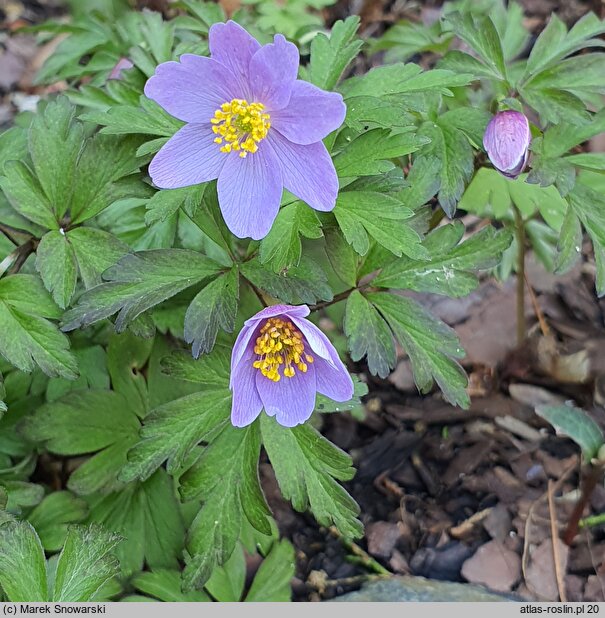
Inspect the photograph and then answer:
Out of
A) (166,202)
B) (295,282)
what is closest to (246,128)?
(166,202)

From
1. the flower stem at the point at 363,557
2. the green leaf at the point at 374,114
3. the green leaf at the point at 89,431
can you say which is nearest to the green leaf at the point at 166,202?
the green leaf at the point at 374,114

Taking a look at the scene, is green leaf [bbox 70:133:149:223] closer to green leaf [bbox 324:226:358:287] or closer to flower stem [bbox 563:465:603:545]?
green leaf [bbox 324:226:358:287]

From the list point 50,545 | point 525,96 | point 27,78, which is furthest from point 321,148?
point 27,78

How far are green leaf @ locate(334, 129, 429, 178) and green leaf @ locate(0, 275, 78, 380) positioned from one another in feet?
2.55

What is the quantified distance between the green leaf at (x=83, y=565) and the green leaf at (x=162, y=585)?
Answer: 0.98 feet

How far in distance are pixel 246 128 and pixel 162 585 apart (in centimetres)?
128

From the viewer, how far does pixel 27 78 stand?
3.46 metres

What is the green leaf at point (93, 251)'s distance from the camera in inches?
65.6

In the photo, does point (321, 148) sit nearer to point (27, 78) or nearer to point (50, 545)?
point (50, 545)

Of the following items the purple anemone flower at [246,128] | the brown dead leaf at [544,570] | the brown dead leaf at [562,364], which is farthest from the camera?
the brown dead leaf at [562,364]

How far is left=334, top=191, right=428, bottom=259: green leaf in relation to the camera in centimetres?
154

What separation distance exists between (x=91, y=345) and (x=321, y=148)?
1026 mm

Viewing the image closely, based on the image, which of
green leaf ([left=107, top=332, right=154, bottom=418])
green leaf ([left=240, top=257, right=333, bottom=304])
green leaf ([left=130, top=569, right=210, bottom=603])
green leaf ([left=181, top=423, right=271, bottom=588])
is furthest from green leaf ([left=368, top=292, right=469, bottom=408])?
green leaf ([left=130, top=569, right=210, bottom=603])

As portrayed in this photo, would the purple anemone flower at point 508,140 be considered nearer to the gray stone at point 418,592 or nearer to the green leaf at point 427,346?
the green leaf at point 427,346
